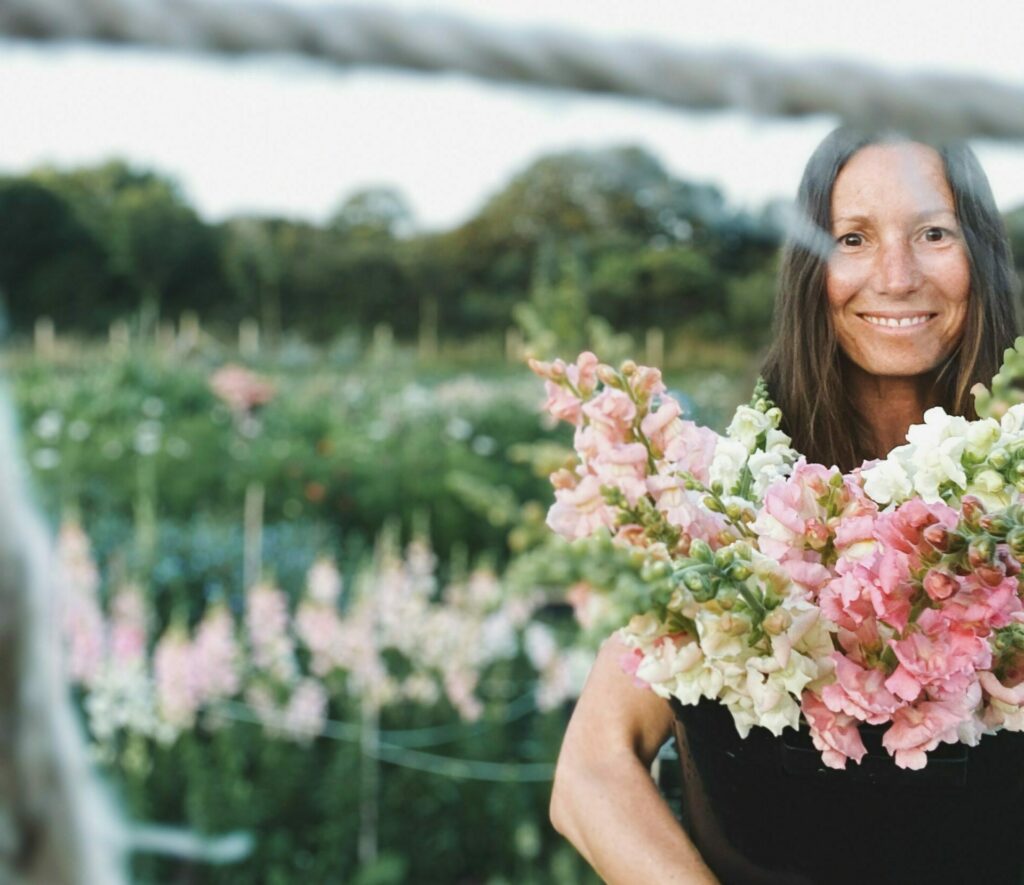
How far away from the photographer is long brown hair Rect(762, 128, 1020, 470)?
712 mm

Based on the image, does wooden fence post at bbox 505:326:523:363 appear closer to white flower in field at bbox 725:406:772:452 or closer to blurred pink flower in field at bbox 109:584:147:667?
blurred pink flower in field at bbox 109:584:147:667

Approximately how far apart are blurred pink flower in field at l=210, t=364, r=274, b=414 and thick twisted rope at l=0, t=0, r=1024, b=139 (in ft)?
9.29

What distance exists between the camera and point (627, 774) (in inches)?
29.2

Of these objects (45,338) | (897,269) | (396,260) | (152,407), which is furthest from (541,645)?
(897,269)

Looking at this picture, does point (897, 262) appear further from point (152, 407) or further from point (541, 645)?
point (152, 407)

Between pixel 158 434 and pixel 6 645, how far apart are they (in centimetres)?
307

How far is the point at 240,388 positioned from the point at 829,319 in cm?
241

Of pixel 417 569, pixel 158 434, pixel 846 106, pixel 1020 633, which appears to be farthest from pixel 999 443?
pixel 158 434

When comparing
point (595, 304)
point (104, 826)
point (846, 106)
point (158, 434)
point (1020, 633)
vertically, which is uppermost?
point (846, 106)

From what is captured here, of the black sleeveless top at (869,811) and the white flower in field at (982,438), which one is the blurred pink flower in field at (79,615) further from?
the white flower in field at (982,438)

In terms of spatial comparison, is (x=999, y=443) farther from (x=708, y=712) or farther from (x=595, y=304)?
(x=595, y=304)

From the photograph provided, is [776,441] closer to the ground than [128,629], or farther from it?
farther from it

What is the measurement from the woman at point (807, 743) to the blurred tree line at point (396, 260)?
0.35ft

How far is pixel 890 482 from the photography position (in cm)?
65
